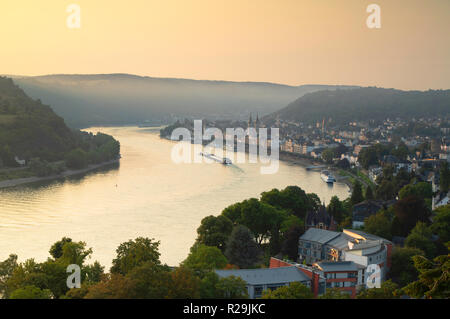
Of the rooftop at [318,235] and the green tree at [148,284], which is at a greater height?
the green tree at [148,284]

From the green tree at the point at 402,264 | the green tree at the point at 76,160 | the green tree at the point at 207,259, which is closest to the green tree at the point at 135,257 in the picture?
the green tree at the point at 207,259

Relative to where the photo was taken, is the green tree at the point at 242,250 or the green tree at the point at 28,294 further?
the green tree at the point at 242,250

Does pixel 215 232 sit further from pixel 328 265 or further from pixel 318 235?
pixel 328 265

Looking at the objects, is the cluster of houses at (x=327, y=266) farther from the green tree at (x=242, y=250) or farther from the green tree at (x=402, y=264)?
the green tree at (x=242, y=250)

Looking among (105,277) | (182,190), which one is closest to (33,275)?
(105,277)
